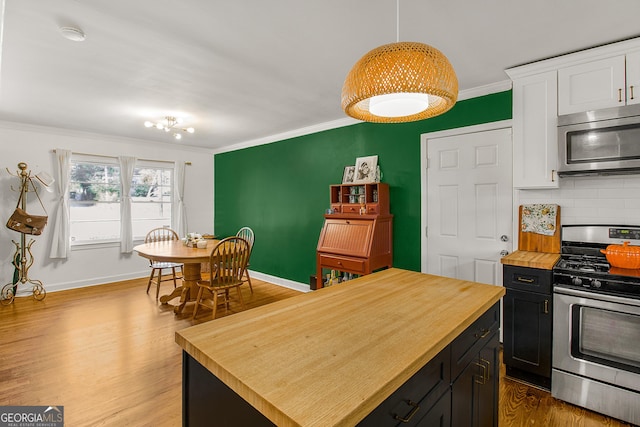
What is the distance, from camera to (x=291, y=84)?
3021 millimetres

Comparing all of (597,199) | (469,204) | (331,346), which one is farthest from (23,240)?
A: (597,199)

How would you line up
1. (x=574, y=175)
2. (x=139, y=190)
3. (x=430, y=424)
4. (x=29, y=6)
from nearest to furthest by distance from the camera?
(x=430, y=424), (x=29, y=6), (x=574, y=175), (x=139, y=190)

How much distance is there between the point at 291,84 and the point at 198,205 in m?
4.13

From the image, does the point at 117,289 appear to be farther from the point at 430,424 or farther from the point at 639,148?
the point at 639,148

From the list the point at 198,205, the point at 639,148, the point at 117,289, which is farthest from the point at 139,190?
the point at 639,148

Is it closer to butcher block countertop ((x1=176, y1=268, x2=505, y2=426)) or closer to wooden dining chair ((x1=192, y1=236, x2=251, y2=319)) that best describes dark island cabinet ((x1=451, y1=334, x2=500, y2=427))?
butcher block countertop ((x1=176, y1=268, x2=505, y2=426))

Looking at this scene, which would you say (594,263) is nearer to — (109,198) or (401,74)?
(401,74)

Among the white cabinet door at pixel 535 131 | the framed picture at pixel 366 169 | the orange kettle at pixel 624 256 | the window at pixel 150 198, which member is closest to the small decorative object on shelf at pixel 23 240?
the window at pixel 150 198

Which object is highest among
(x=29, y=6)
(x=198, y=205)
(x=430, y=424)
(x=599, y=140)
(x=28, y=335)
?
(x=29, y=6)

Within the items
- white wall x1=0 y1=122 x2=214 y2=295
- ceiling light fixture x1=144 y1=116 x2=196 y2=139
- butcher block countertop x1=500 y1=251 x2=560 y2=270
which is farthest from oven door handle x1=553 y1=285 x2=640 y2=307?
white wall x1=0 y1=122 x2=214 y2=295

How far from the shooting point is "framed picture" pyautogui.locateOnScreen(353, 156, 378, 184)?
381 centimetres

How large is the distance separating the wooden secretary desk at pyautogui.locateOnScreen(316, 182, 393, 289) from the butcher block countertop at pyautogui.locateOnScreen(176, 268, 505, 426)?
178 cm

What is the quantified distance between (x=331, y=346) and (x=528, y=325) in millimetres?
1962

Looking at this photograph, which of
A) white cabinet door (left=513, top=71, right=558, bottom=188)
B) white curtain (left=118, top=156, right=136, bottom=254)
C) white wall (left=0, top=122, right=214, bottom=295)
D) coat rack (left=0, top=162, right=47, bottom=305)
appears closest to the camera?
white cabinet door (left=513, top=71, right=558, bottom=188)
